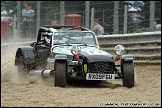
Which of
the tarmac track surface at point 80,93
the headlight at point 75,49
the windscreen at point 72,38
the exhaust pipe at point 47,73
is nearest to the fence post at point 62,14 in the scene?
the tarmac track surface at point 80,93

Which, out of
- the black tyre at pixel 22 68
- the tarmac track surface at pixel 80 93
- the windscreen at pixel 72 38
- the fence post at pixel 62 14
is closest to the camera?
the tarmac track surface at pixel 80 93

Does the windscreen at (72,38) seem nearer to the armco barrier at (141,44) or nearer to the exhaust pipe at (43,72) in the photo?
the exhaust pipe at (43,72)

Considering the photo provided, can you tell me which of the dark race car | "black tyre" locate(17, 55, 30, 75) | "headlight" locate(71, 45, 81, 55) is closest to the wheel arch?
the dark race car

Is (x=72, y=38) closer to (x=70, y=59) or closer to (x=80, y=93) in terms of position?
(x=70, y=59)

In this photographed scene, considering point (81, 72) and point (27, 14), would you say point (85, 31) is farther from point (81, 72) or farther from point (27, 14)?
point (27, 14)

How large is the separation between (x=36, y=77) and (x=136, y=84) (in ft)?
7.12

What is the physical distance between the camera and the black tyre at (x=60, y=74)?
870 centimetres

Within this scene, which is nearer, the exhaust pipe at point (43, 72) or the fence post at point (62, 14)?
the exhaust pipe at point (43, 72)

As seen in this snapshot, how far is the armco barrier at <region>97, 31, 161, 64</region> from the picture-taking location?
42.4ft

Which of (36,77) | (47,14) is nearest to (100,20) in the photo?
(47,14)

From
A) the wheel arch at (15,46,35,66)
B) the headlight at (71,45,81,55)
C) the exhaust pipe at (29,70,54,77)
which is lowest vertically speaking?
the exhaust pipe at (29,70,54,77)

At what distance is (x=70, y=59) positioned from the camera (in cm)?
942

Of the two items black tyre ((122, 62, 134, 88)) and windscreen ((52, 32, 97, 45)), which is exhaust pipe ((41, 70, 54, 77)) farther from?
black tyre ((122, 62, 134, 88))

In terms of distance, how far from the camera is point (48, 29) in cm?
1084
